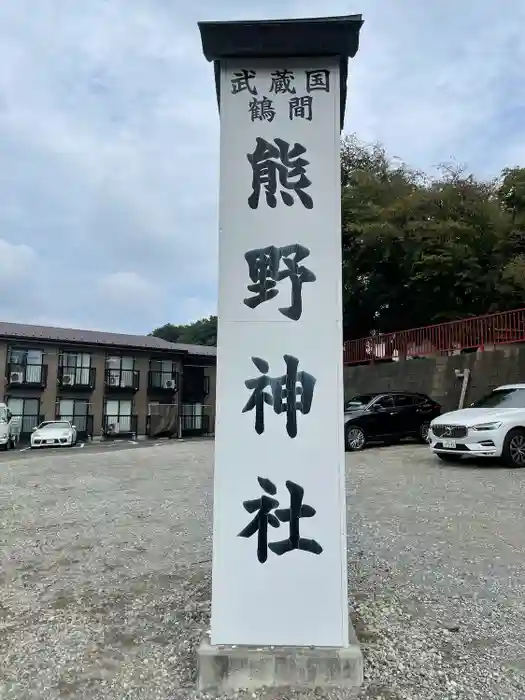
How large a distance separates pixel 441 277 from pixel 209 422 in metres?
20.2

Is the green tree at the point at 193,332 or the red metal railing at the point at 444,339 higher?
the green tree at the point at 193,332

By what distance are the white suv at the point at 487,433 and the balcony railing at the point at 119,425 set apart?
76.5 feet

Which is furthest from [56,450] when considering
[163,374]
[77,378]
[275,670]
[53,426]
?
[275,670]

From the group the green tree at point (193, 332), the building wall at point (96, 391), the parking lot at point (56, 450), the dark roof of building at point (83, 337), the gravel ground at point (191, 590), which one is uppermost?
the green tree at point (193, 332)

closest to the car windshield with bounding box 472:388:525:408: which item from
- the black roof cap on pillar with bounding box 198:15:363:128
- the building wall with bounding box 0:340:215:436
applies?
the black roof cap on pillar with bounding box 198:15:363:128

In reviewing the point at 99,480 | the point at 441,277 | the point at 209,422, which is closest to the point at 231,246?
the point at 99,480

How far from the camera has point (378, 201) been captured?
58.6 ft

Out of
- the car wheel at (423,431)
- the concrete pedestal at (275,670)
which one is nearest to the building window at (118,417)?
the car wheel at (423,431)

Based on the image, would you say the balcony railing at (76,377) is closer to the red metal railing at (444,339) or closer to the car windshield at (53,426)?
the car windshield at (53,426)

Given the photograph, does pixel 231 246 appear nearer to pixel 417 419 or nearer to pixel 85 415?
pixel 417 419

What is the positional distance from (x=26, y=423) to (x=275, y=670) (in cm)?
2783

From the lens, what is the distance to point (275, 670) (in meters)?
2.55

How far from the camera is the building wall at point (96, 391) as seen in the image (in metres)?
27.5

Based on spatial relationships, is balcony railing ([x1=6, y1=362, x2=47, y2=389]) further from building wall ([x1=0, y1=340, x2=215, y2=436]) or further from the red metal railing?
the red metal railing
